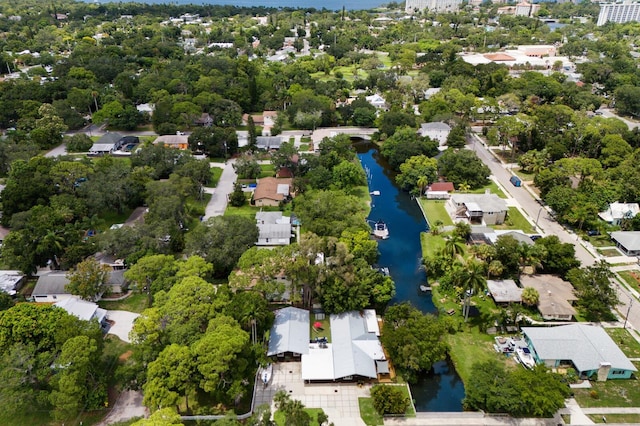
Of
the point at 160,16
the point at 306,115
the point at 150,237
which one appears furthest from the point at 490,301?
the point at 160,16

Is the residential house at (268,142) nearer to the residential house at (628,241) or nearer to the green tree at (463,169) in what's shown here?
the green tree at (463,169)

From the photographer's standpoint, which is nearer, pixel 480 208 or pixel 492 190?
pixel 480 208

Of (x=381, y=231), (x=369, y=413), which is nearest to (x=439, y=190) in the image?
(x=381, y=231)

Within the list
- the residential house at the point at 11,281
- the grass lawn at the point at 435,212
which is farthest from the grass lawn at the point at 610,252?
the residential house at the point at 11,281

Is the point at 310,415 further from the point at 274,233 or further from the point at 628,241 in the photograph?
the point at 628,241

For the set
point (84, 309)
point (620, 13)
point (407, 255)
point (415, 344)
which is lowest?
point (407, 255)

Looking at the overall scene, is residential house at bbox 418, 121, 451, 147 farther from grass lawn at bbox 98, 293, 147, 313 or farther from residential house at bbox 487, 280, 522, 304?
grass lawn at bbox 98, 293, 147, 313

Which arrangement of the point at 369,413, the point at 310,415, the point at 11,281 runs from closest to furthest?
the point at 310,415 < the point at 369,413 < the point at 11,281

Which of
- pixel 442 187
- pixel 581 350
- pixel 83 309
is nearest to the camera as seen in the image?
pixel 581 350

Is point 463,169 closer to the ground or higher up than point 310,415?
higher up
